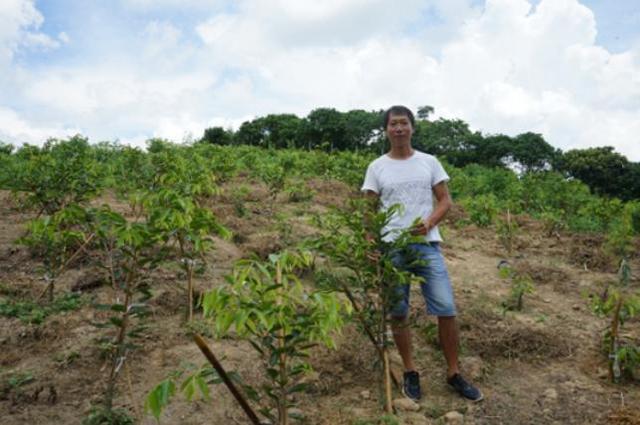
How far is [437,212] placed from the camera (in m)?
2.73

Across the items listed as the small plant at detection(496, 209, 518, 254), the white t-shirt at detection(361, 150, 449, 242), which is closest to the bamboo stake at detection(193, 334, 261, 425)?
the white t-shirt at detection(361, 150, 449, 242)

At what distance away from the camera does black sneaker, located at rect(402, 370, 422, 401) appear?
9.30 ft

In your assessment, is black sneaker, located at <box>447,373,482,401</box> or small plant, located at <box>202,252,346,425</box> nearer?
small plant, located at <box>202,252,346,425</box>

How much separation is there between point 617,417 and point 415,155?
72.1 inches

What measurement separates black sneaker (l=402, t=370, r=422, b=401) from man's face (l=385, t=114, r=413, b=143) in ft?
4.49

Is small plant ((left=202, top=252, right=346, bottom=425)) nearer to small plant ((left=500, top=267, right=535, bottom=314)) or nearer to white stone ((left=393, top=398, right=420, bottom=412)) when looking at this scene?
white stone ((left=393, top=398, right=420, bottom=412))

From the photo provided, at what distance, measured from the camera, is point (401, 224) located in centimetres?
276

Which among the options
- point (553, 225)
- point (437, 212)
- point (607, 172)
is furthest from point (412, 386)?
point (607, 172)

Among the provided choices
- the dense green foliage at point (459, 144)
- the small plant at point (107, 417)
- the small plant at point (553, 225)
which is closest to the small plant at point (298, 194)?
the small plant at point (553, 225)

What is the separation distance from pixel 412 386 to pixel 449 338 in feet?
1.17

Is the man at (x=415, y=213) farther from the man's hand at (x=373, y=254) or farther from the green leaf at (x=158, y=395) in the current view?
the green leaf at (x=158, y=395)

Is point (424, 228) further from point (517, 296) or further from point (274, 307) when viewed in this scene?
point (517, 296)

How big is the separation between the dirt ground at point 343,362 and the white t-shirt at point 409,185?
2.30 feet

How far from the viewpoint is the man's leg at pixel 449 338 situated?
2.79 meters
